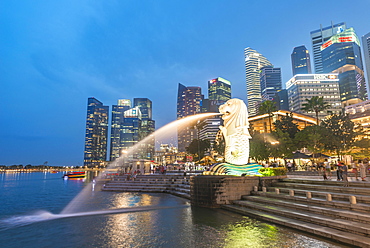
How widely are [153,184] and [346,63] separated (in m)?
202

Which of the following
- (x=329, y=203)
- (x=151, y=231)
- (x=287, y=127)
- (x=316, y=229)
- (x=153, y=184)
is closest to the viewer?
(x=316, y=229)

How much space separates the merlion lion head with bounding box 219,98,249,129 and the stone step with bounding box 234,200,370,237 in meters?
6.42

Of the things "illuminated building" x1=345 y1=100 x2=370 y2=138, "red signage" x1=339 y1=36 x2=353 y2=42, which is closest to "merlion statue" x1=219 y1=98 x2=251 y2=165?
"illuminated building" x1=345 y1=100 x2=370 y2=138

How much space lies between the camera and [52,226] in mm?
10156

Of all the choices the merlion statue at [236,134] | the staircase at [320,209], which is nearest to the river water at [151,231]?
the staircase at [320,209]

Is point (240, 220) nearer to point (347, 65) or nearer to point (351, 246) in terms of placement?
point (351, 246)

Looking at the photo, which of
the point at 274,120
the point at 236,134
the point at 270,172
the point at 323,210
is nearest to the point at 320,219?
the point at 323,210

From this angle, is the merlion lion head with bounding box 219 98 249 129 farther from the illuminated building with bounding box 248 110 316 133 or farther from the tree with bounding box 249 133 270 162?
the illuminated building with bounding box 248 110 316 133

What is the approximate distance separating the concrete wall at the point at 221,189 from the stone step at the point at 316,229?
2.17 metres

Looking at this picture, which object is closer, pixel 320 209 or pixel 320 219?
pixel 320 219

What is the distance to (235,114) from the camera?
16.7 m

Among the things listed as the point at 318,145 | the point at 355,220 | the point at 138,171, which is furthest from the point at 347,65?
the point at 355,220

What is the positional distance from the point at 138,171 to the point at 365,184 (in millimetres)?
29728

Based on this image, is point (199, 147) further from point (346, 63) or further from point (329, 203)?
point (346, 63)
